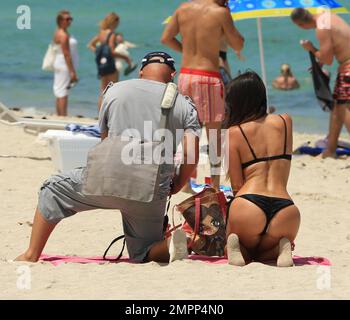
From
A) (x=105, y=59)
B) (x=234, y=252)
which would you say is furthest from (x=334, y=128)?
(x=234, y=252)

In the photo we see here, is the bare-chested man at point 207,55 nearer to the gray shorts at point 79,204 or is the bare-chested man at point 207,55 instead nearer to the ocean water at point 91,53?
the gray shorts at point 79,204

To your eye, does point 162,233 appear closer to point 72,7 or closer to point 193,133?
point 193,133

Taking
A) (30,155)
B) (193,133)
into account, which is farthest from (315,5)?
(193,133)

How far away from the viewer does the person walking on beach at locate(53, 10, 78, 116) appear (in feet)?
41.8

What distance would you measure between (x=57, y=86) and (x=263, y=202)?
8.52 m

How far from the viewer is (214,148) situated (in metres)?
7.67

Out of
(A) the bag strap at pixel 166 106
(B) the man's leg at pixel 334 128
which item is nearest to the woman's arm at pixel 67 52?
(B) the man's leg at pixel 334 128

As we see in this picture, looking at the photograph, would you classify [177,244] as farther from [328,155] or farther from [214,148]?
[328,155]

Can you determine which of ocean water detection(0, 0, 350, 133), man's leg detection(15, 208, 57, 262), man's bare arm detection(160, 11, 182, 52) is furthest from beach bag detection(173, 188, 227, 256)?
ocean water detection(0, 0, 350, 133)

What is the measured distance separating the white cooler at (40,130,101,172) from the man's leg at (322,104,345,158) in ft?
8.89

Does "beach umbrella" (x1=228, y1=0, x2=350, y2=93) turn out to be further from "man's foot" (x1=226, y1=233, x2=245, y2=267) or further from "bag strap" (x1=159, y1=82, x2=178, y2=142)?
"man's foot" (x1=226, y1=233, x2=245, y2=267)

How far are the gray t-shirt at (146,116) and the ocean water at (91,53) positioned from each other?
9.71 m

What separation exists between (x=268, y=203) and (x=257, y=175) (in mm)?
172
